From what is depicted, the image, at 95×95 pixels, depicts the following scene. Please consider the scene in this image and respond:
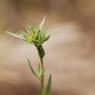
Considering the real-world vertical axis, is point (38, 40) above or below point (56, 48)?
below

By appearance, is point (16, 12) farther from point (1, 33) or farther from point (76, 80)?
point (76, 80)

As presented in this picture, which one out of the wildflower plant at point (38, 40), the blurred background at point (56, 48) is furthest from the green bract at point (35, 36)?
the blurred background at point (56, 48)

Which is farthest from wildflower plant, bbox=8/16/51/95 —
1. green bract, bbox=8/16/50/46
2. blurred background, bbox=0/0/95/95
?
blurred background, bbox=0/0/95/95

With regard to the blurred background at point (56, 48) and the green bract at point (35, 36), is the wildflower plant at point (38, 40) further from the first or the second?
the blurred background at point (56, 48)

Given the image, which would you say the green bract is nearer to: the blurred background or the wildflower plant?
the wildflower plant

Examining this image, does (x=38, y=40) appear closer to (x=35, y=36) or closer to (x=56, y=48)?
(x=35, y=36)

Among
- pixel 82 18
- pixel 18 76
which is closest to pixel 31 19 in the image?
pixel 82 18

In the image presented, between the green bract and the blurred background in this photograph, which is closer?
the green bract

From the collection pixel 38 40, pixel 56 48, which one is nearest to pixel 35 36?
pixel 38 40
